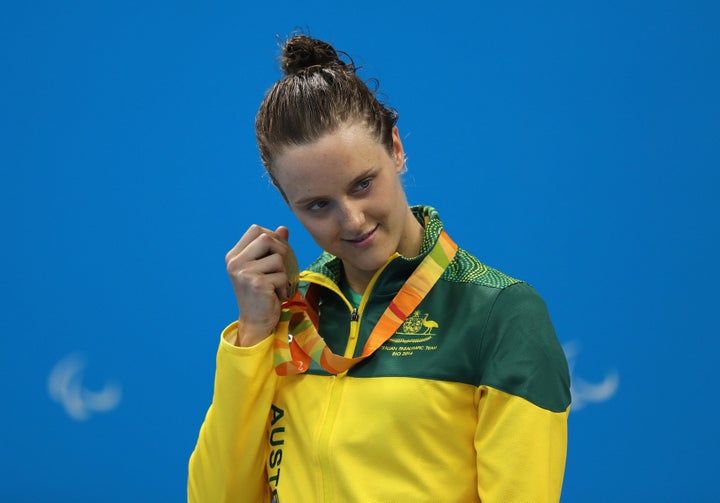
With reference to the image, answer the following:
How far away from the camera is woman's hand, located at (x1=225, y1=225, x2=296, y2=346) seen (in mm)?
1655

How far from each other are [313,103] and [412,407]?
1.76ft

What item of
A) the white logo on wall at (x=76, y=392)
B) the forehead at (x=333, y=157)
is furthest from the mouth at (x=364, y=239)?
the white logo on wall at (x=76, y=392)

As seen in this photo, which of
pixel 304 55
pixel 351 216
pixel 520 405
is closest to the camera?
pixel 520 405

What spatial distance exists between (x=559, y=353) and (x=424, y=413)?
0.79ft

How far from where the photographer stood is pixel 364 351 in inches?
61.4

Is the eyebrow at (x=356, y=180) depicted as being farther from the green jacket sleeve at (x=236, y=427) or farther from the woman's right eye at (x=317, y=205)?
the green jacket sleeve at (x=236, y=427)

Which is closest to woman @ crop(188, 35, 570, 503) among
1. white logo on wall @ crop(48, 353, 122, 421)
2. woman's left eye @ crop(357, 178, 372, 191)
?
woman's left eye @ crop(357, 178, 372, 191)

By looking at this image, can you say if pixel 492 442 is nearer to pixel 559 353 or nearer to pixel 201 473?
pixel 559 353

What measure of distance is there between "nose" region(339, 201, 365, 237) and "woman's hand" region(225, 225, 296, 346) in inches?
8.5

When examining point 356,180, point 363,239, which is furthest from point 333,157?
point 363,239

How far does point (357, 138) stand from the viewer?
151cm

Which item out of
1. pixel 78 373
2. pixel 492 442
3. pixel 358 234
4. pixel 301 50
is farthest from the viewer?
pixel 78 373

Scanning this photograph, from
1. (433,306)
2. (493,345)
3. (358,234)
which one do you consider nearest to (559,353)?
(493,345)

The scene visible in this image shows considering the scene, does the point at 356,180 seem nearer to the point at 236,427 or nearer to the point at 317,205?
the point at 317,205
